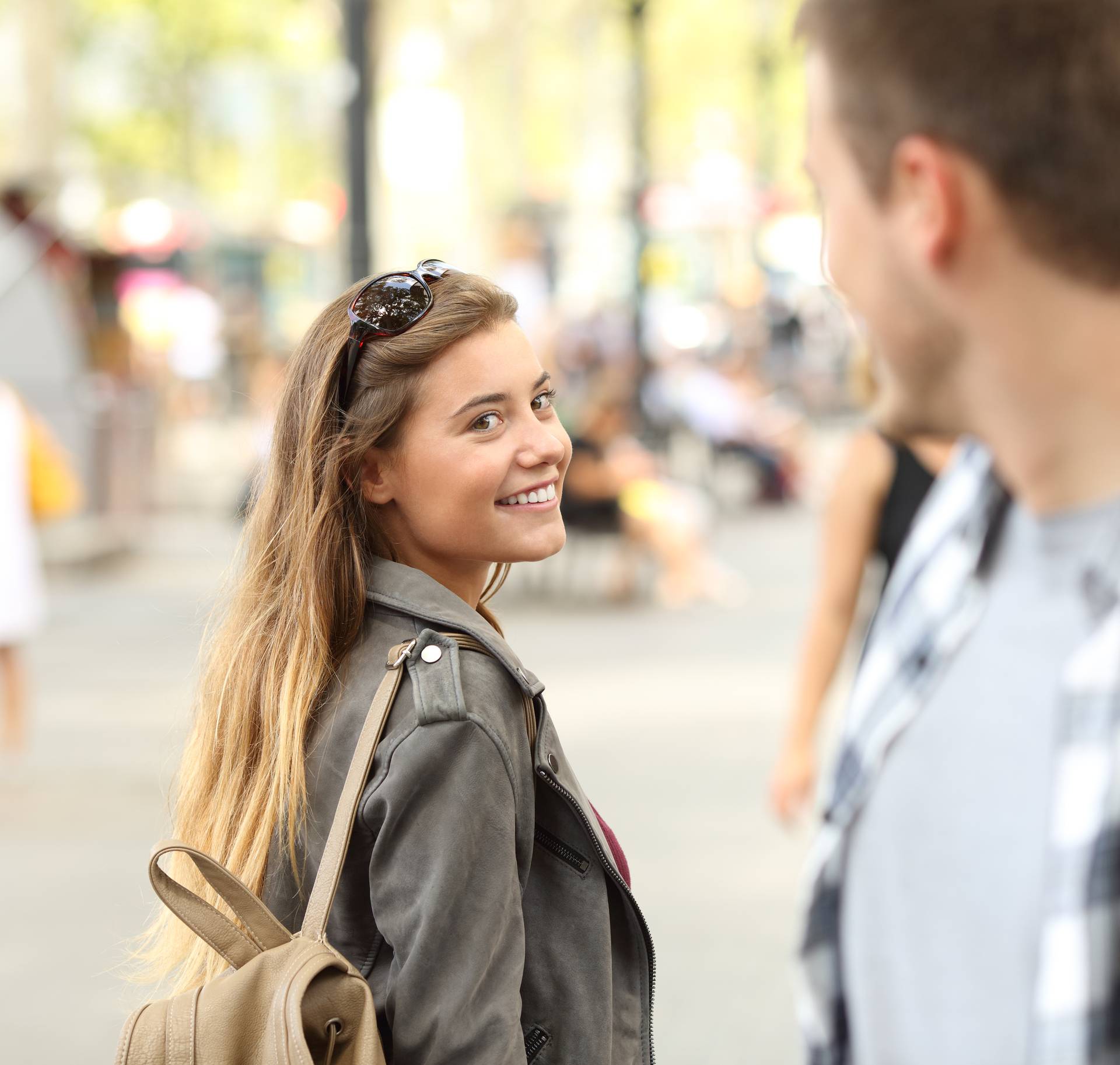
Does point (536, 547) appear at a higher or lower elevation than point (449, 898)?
higher

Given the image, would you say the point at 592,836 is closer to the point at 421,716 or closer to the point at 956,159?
the point at 421,716

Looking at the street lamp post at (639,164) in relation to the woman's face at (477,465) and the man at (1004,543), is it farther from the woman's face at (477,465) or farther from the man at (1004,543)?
the man at (1004,543)

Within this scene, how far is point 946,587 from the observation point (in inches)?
53.9

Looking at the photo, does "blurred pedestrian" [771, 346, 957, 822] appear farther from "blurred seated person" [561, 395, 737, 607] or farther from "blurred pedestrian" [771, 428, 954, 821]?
"blurred seated person" [561, 395, 737, 607]

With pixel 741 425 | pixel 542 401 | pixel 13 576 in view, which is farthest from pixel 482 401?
pixel 741 425

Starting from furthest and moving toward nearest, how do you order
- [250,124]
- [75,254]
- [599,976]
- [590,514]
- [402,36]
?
1. [250,124]
2. [402,36]
3. [75,254]
4. [590,514]
5. [599,976]

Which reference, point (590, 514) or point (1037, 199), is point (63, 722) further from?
point (1037, 199)

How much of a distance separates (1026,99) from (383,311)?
3.20ft

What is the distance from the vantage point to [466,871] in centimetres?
Answer: 167

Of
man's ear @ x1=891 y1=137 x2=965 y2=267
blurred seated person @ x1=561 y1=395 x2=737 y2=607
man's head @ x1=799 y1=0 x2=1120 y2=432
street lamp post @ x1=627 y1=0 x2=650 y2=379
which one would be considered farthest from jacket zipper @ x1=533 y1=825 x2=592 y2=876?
street lamp post @ x1=627 y1=0 x2=650 y2=379

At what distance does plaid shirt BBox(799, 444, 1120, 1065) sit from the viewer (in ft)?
3.69

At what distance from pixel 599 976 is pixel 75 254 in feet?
48.6

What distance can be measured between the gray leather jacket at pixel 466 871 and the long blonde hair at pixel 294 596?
0.12 feet

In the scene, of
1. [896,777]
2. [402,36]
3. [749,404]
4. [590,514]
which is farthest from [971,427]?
[402,36]
